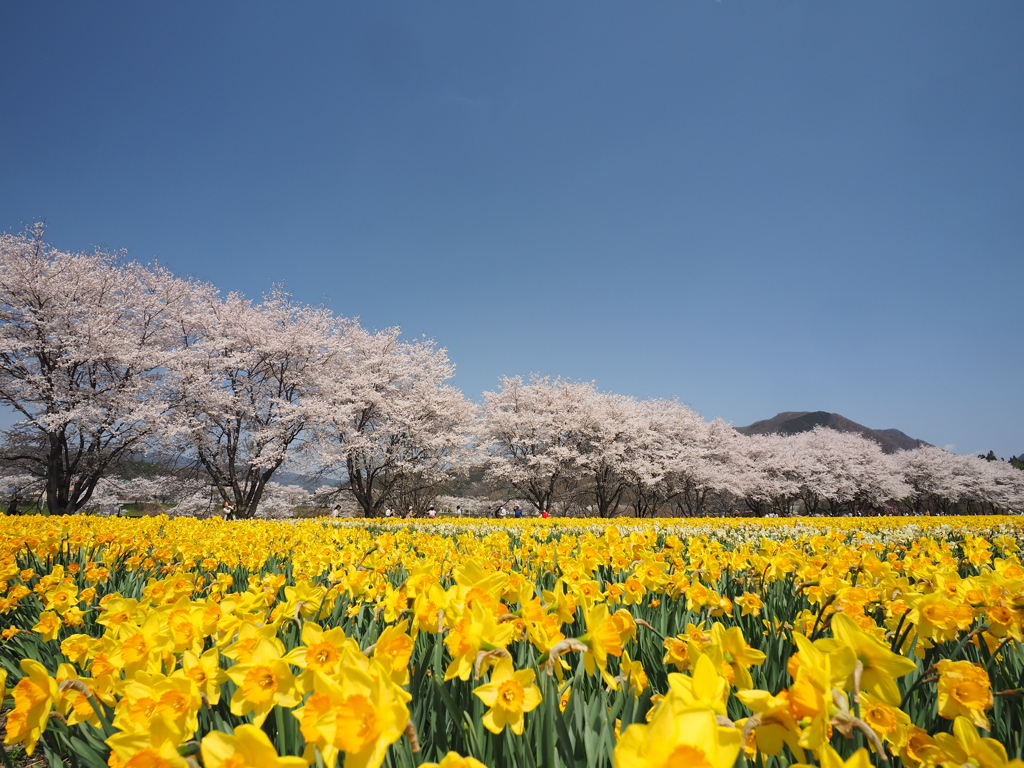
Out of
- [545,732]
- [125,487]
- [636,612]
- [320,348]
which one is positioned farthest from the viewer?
[320,348]

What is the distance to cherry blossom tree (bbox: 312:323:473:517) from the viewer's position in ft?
81.0

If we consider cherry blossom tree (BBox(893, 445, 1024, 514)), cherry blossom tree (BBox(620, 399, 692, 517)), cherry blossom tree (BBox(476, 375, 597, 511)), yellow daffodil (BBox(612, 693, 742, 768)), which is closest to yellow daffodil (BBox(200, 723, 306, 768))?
yellow daffodil (BBox(612, 693, 742, 768))

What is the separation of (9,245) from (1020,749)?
27612mm

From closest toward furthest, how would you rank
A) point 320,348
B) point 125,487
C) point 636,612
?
point 636,612, point 125,487, point 320,348

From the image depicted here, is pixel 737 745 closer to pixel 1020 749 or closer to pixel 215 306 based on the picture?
pixel 1020 749

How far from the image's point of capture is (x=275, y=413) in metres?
23.3

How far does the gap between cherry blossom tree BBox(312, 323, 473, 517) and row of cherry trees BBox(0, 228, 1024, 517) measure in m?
0.11

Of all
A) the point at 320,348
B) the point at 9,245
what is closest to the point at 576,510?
the point at 320,348

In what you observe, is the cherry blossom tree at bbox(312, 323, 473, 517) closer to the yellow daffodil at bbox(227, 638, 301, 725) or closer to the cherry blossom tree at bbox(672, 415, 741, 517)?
the cherry blossom tree at bbox(672, 415, 741, 517)

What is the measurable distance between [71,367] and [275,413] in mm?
7498

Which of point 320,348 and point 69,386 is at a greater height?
point 320,348

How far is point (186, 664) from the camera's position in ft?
4.59

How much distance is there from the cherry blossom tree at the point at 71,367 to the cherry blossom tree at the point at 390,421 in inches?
284

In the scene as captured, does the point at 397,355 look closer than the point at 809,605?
No
